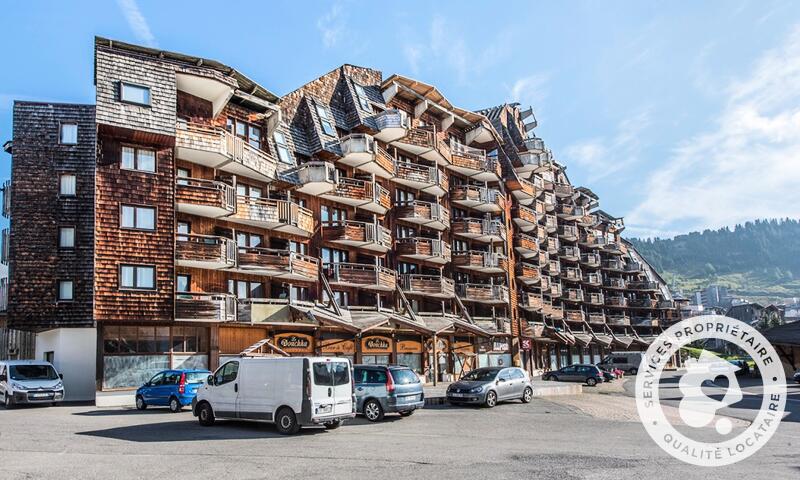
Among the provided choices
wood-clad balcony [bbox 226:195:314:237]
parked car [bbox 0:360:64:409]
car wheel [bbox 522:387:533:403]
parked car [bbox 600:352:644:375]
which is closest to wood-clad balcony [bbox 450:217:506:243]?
wood-clad balcony [bbox 226:195:314:237]

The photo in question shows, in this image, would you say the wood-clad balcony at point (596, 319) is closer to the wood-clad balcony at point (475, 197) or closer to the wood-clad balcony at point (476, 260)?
the wood-clad balcony at point (475, 197)

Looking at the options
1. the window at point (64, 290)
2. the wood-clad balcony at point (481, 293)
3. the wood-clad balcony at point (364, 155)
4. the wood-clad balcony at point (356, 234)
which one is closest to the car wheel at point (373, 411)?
the window at point (64, 290)

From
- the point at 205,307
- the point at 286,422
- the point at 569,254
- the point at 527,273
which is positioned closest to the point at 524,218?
the point at 527,273

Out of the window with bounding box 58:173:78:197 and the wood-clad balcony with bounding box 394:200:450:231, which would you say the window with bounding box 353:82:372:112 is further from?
the window with bounding box 58:173:78:197

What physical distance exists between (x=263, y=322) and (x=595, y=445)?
2065cm

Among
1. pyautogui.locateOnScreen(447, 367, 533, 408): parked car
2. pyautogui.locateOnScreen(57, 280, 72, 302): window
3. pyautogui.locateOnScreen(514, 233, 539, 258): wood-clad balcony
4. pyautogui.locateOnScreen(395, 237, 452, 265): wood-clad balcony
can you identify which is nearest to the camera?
pyautogui.locateOnScreen(447, 367, 533, 408): parked car

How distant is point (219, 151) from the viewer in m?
31.8

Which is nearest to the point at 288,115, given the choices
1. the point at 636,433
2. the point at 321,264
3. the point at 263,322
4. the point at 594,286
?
the point at 321,264

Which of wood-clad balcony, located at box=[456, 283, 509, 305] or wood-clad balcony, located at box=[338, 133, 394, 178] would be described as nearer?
wood-clad balcony, located at box=[338, 133, 394, 178]

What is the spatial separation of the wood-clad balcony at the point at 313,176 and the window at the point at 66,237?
37.0ft

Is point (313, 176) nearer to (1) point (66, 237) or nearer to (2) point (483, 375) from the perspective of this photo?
(1) point (66, 237)

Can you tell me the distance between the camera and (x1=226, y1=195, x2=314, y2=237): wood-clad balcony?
33562mm

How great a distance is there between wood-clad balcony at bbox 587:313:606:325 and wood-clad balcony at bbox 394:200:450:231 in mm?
41732

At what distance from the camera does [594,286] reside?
90062 mm
